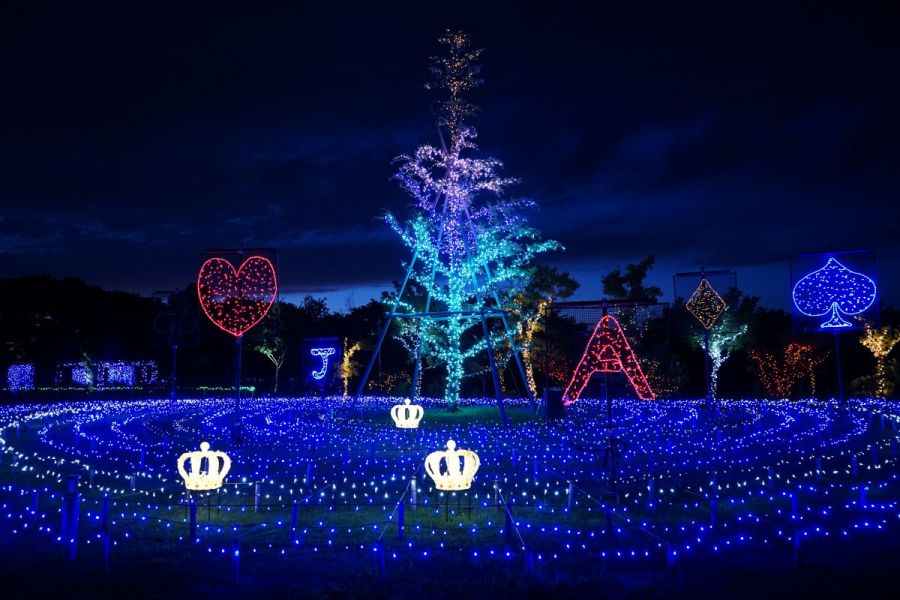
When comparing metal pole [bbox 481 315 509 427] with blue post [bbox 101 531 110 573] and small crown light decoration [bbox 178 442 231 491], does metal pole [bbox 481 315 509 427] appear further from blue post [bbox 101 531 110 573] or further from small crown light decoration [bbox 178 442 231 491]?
blue post [bbox 101 531 110 573]

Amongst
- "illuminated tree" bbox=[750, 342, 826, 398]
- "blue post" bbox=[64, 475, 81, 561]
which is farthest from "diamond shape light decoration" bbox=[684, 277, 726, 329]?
"blue post" bbox=[64, 475, 81, 561]

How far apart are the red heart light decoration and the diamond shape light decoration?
11.2 metres

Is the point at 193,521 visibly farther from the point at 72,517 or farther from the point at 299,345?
the point at 299,345

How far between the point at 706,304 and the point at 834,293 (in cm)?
298

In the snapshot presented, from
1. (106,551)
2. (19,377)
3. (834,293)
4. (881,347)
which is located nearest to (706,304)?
(834,293)

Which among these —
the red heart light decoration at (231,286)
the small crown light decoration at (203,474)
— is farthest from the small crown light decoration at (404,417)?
the small crown light decoration at (203,474)

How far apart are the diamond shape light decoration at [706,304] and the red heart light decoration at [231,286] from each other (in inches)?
441

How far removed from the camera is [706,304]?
2008cm

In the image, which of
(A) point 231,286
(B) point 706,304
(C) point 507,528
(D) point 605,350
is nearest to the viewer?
(C) point 507,528

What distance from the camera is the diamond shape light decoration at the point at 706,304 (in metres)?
20.1

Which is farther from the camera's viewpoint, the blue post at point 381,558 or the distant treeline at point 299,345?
the distant treeline at point 299,345

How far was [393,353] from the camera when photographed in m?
36.8

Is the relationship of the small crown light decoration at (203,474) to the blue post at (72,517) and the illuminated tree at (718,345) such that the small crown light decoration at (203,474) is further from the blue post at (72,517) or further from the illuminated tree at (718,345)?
the illuminated tree at (718,345)

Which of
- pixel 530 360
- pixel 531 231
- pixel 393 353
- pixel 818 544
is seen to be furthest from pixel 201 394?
pixel 818 544
